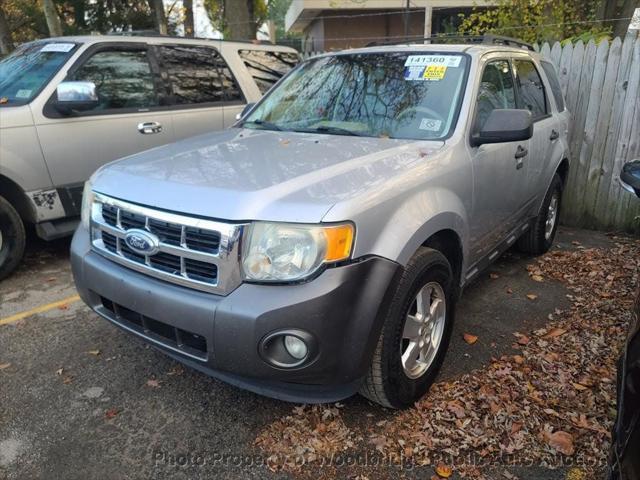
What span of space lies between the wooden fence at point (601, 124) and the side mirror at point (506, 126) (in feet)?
10.7

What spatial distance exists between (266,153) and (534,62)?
2.89m

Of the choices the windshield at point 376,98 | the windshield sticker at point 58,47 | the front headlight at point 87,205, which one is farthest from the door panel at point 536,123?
the windshield sticker at point 58,47

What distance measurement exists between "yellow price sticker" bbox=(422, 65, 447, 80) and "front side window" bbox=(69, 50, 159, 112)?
3072 mm

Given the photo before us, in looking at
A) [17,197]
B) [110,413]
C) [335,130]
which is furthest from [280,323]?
[17,197]

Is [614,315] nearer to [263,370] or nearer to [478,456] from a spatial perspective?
[478,456]

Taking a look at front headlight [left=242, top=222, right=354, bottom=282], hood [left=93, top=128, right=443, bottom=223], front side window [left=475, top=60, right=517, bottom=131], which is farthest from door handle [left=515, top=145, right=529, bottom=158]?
front headlight [left=242, top=222, right=354, bottom=282]

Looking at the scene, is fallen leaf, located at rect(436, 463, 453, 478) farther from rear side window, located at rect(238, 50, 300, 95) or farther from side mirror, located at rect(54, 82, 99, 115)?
rear side window, located at rect(238, 50, 300, 95)

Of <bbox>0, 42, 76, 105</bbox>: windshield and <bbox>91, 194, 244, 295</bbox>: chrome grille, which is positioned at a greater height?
<bbox>0, 42, 76, 105</bbox>: windshield

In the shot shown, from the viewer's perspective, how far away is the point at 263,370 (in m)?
2.17

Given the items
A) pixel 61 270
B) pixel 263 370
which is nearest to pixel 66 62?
pixel 61 270

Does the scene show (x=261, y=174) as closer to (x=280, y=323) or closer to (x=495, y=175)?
(x=280, y=323)

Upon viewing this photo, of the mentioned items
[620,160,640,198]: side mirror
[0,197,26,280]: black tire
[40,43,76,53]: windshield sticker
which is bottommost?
[0,197,26,280]: black tire

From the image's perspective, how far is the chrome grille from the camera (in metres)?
2.16

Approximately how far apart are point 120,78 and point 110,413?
3.53 m
